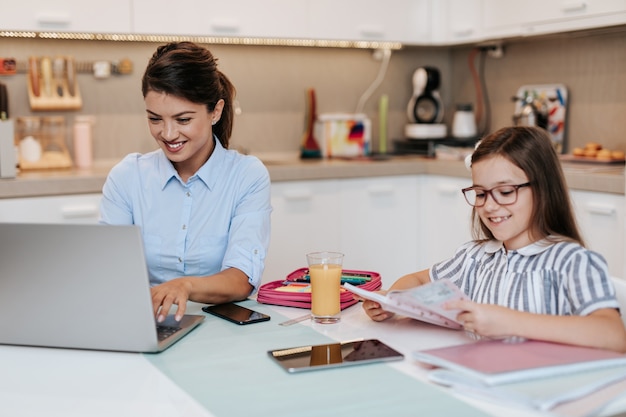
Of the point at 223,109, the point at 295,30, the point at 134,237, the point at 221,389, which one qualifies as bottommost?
the point at 221,389

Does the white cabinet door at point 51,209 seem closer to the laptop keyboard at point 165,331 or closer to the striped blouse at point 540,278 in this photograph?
the laptop keyboard at point 165,331

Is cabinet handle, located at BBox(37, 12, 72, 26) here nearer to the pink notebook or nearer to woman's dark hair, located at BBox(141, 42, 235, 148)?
woman's dark hair, located at BBox(141, 42, 235, 148)

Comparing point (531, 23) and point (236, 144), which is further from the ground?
point (531, 23)

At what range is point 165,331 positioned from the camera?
1.41m

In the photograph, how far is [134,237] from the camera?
48.9 inches

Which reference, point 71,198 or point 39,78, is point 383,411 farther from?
point 39,78

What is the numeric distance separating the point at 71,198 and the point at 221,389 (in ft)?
6.28

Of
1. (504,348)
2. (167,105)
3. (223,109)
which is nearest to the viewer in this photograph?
(504,348)

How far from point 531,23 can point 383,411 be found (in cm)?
261

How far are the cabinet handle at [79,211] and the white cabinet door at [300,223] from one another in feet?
2.33

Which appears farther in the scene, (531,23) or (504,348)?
(531,23)

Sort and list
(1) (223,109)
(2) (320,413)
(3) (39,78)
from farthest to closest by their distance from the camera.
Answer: (3) (39,78) < (1) (223,109) < (2) (320,413)

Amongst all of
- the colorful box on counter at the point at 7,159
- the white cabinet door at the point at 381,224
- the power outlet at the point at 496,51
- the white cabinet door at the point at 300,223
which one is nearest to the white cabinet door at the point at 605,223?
the white cabinet door at the point at 381,224

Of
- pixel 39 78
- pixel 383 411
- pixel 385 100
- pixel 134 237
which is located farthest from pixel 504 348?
pixel 385 100
